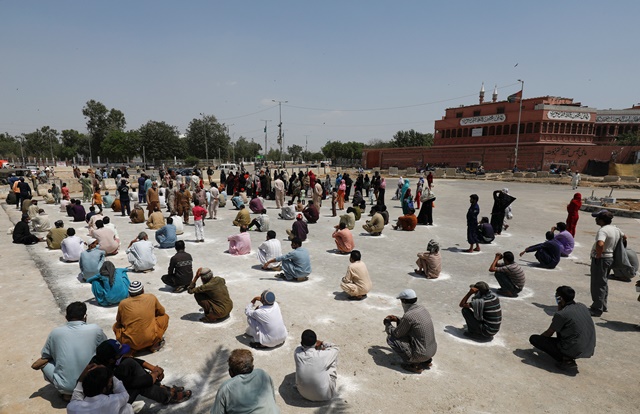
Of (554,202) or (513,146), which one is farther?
(513,146)

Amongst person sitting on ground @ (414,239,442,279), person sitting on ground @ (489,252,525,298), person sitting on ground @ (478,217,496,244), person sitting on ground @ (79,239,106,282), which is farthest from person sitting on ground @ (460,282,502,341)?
person sitting on ground @ (79,239,106,282)

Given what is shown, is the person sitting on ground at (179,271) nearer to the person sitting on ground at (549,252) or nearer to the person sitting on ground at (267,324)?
the person sitting on ground at (267,324)

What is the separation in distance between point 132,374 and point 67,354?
0.93 meters

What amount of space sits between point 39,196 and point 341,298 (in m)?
26.2

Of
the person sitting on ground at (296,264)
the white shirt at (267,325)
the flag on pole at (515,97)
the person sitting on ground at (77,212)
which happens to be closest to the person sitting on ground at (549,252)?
the person sitting on ground at (296,264)

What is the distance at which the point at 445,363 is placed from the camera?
5.13 meters

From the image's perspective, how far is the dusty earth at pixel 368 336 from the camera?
4336 mm

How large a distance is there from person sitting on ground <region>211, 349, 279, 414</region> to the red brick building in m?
46.2

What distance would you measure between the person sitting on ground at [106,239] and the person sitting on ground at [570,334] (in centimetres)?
1030

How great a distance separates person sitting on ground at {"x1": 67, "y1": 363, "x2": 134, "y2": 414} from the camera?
3.33 m

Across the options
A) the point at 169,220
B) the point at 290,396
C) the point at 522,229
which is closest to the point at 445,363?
the point at 290,396

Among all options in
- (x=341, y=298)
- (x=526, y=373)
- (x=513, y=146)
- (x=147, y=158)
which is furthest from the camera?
(x=147, y=158)

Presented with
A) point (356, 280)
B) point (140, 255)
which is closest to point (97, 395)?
point (356, 280)

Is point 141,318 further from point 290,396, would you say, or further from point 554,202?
point 554,202
